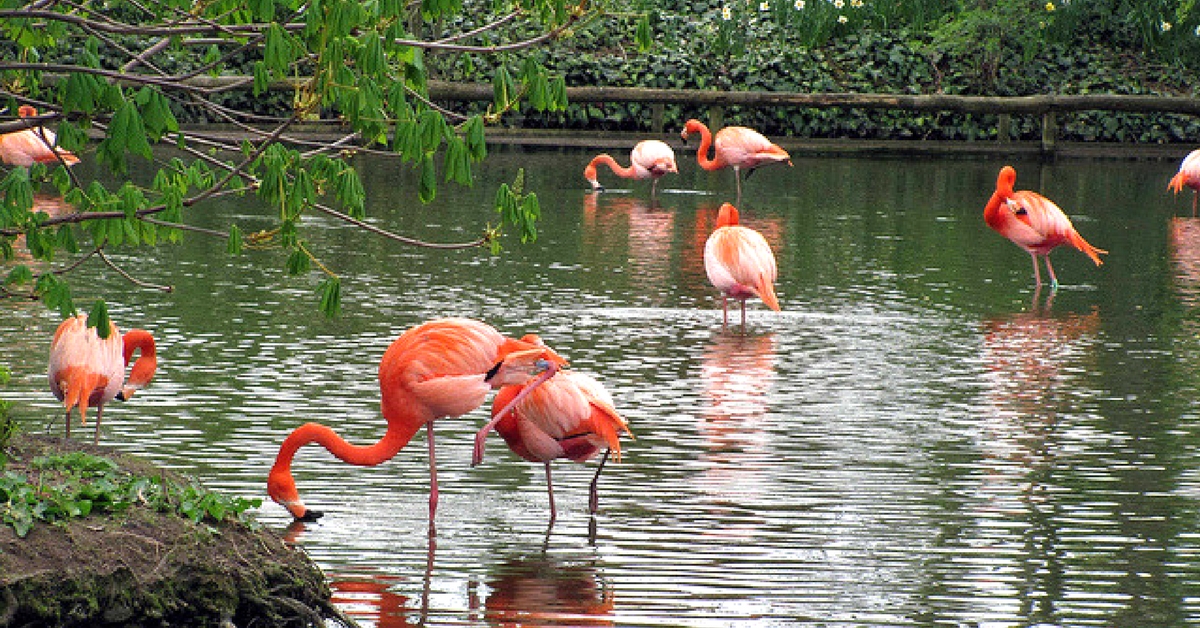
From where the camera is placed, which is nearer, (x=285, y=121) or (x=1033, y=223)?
(x=285, y=121)

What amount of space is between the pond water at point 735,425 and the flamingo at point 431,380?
243mm

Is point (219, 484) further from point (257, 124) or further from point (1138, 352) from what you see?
point (257, 124)

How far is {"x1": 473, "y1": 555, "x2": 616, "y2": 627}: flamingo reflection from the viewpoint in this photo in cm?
539

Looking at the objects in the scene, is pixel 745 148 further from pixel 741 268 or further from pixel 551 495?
pixel 551 495

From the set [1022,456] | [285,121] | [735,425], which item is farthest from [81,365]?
[1022,456]

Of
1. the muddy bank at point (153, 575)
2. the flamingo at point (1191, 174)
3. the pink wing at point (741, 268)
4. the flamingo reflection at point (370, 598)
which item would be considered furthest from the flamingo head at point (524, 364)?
the flamingo at point (1191, 174)

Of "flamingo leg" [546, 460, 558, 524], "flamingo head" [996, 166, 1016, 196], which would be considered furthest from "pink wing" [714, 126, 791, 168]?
"flamingo leg" [546, 460, 558, 524]

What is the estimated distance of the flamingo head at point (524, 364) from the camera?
625 centimetres

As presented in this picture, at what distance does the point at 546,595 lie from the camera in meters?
5.67

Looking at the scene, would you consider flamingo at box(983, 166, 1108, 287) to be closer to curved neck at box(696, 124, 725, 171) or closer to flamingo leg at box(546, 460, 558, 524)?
curved neck at box(696, 124, 725, 171)

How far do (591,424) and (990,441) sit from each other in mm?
2374

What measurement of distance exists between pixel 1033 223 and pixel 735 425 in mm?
5781

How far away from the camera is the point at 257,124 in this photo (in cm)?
2564

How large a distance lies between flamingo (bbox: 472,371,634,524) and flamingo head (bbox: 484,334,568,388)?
7 centimetres
